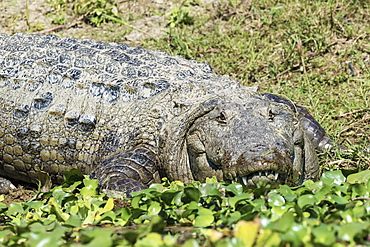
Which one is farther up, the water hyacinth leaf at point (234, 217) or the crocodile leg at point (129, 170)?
the water hyacinth leaf at point (234, 217)

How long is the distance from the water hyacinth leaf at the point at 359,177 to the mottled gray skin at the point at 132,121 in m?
0.41

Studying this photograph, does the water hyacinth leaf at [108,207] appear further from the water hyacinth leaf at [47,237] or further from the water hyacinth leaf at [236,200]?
the water hyacinth leaf at [236,200]

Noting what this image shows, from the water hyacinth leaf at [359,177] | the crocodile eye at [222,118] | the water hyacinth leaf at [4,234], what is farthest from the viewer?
the crocodile eye at [222,118]

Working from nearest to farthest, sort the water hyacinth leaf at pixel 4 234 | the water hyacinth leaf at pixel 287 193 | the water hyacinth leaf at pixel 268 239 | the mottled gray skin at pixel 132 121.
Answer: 1. the water hyacinth leaf at pixel 268 239
2. the water hyacinth leaf at pixel 4 234
3. the water hyacinth leaf at pixel 287 193
4. the mottled gray skin at pixel 132 121

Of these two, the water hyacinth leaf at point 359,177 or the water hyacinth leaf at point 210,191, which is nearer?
the water hyacinth leaf at point 210,191

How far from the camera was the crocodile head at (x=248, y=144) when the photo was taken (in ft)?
11.5

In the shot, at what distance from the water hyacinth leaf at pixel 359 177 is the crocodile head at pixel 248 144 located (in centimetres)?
41

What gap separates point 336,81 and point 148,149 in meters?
3.02

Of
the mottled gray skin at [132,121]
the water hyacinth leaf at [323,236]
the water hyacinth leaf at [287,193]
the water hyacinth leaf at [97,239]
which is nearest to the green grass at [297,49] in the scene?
the mottled gray skin at [132,121]

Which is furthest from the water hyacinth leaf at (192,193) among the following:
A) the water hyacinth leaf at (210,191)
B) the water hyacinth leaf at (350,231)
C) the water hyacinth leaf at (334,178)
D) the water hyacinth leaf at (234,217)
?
the water hyacinth leaf at (350,231)

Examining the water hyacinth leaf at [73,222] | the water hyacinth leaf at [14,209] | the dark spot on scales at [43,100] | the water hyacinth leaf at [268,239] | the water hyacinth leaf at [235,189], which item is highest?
the water hyacinth leaf at [268,239]

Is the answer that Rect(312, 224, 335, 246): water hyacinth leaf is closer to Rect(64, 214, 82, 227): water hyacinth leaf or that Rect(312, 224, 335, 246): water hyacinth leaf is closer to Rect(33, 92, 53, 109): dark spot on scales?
Rect(64, 214, 82, 227): water hyacinth leaf

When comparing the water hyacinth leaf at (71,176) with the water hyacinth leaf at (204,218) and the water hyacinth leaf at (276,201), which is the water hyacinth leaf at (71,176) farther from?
the water hyacinth leaf at (276,201)

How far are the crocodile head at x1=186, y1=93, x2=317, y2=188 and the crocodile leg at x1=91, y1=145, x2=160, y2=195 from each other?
1.26 feet
